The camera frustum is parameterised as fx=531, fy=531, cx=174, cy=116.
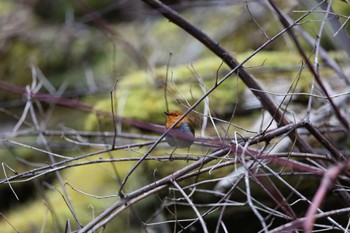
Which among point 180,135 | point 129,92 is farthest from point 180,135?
point 129,92

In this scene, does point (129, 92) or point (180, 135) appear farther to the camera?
point (129, 92)

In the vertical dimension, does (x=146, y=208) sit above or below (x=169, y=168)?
below

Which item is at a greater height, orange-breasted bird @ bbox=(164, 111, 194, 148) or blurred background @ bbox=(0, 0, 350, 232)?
orange-breasted bird @ bbox=(164, 111, 194, 148)

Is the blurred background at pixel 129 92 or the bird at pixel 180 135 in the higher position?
the bird at pixel 180 135

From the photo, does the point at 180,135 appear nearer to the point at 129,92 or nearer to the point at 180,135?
the point at 180,135

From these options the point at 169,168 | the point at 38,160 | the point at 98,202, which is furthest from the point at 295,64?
the point at 38,160

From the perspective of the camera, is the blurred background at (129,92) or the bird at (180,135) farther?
the blurred background at (129,92)

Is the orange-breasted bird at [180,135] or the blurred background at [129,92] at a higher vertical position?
the orange-breasted bird at [180,135]

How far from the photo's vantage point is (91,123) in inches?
145

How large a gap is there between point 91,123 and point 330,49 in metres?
2.33

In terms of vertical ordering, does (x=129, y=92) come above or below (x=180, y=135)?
below

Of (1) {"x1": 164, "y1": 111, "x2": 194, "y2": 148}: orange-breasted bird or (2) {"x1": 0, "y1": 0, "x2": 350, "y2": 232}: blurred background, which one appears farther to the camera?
(2) {"x1": 0, "y1": 0, "x2": 350, "y2": 232}: blurred background

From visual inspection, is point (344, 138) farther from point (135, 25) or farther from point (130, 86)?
point (135, 25)

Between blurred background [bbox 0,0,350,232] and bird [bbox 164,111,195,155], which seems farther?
blurred background [bbox 0,0,350,232]
